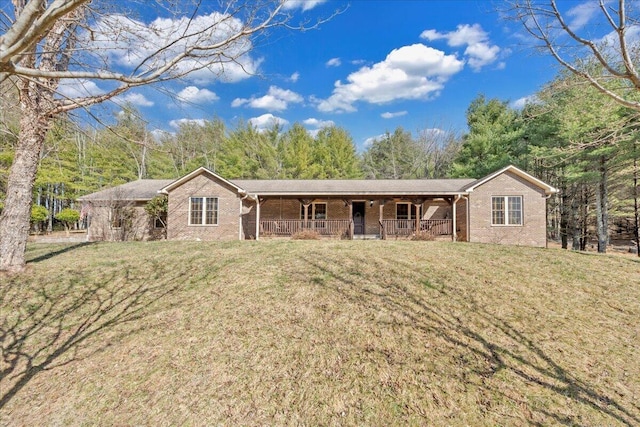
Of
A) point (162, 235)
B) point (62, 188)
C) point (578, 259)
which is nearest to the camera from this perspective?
point (578, 259)

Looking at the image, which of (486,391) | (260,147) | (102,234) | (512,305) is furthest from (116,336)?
(260,147)

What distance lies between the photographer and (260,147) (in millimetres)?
29812

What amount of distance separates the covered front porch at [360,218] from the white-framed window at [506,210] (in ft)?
→ 5.56

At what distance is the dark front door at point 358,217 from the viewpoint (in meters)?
17.5

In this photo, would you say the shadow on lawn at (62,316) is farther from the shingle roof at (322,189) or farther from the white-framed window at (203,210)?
the shingle roof at (322,189)

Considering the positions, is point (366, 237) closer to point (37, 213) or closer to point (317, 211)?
point (317, 211)

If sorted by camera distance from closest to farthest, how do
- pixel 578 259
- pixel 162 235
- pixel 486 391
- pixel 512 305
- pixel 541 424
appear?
1. pixel 541 424
2. pixel 486 391
3. pixel 512 305
4. pixel 578 259
5. pixel 162 235

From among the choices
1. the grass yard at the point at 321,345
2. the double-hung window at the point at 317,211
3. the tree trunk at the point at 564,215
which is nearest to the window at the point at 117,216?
the grass yard at the point at 321,345

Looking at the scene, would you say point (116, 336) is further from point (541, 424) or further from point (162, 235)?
point (162, 235)

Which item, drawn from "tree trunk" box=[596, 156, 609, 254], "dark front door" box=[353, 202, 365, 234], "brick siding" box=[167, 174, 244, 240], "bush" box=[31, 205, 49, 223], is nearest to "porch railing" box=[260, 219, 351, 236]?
"brick siding" box=[167, 174, 244, 240]

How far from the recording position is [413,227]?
15180 millimetres

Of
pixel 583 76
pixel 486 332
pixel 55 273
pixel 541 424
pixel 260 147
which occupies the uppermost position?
pixel 260 147

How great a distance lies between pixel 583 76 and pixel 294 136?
2646 cm

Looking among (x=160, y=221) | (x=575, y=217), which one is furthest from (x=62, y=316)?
(x=575, y=217)
